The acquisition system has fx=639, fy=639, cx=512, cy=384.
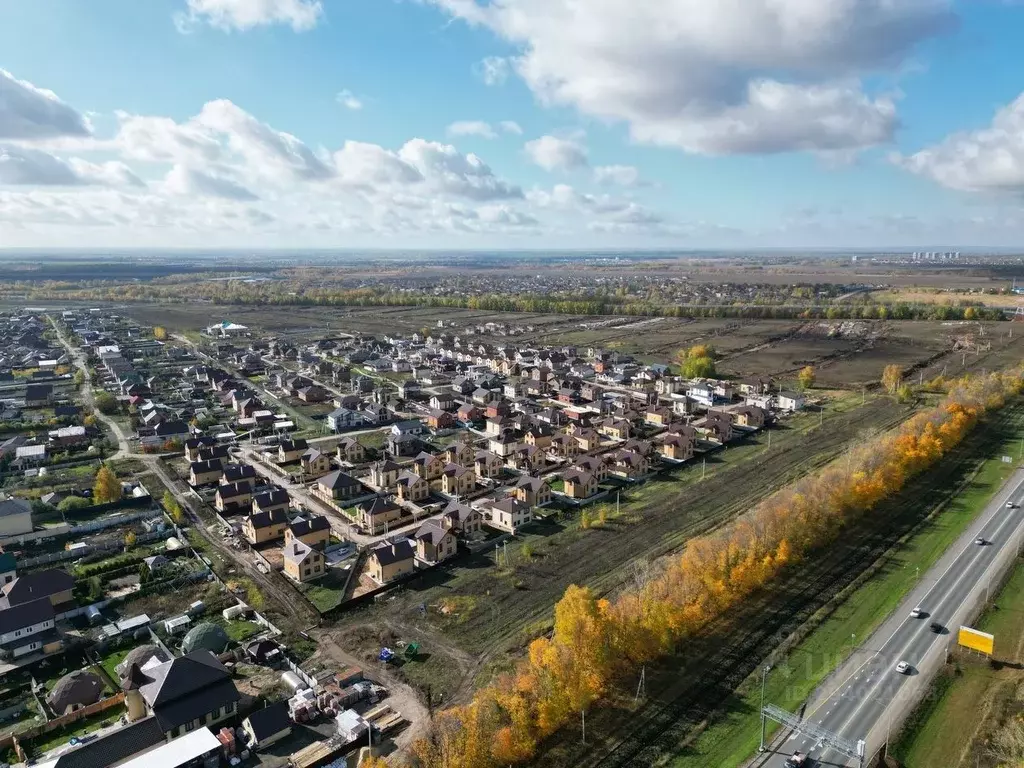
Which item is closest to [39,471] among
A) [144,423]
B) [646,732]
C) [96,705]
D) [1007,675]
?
[144,423]

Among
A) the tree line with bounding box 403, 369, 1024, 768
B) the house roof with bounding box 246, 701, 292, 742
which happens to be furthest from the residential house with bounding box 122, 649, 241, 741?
the tree line with bounding box 403, 369, 1024, 768

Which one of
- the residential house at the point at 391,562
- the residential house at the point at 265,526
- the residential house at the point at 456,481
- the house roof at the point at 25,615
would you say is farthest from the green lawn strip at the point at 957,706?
the house roof at the point at 25,615

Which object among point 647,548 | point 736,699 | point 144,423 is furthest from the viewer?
point 144,423

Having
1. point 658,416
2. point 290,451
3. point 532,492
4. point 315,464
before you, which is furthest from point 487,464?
point 658,416

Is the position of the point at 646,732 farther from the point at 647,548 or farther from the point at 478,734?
the point at 647,548

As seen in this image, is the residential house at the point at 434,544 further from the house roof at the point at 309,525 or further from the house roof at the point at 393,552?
the house roof at the point at 309,525
